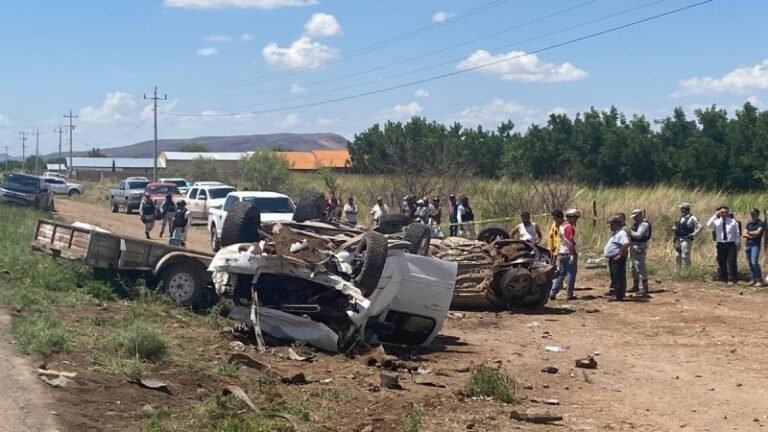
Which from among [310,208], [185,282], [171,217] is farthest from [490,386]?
[171,217]

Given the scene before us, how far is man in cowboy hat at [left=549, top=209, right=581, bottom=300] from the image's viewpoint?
18312mm

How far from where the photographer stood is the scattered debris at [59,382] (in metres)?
8.70

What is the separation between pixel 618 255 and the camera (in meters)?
18.4

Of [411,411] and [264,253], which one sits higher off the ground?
[264,253]

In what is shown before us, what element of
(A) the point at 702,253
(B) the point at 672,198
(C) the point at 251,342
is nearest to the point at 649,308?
(A) the point at 702,253

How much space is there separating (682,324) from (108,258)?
929 centimetres

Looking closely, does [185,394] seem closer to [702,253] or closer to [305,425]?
[305,425]

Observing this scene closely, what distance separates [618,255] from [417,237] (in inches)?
227

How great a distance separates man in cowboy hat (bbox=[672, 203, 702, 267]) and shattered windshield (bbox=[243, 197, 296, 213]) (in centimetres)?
945

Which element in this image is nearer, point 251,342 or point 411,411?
point 411,411

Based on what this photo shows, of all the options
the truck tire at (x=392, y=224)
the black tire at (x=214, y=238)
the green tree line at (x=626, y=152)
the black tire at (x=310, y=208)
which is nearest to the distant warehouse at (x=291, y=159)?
the green tree line at (x=626, y=152)

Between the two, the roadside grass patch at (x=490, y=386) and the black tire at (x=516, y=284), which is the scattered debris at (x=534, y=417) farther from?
the black tire at (x=516, y=284)

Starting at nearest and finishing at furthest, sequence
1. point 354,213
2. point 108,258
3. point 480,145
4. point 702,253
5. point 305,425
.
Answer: point 305,425 < point 108,258 < point 702,253 < point 354,213 < point 480,145

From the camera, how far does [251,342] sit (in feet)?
41.7
